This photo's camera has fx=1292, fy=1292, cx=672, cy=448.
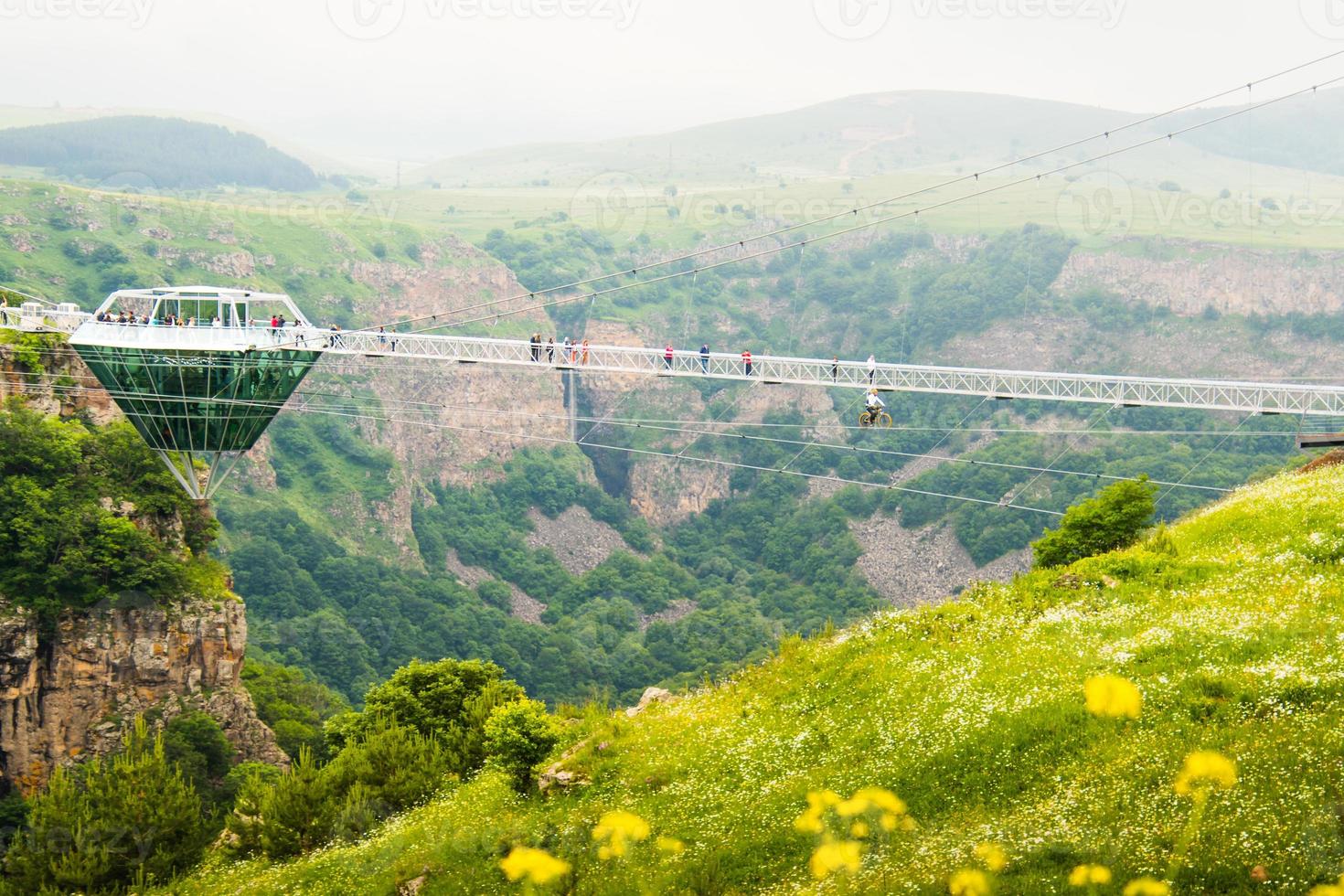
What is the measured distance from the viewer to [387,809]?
32.6 m

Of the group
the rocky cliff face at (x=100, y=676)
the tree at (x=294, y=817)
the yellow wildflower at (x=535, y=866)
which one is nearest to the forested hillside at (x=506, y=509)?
the rocky cliff face at (x=100, y=676)

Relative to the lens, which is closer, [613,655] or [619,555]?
[613,655]

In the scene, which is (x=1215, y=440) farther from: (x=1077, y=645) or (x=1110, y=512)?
(x=1077, y=645)

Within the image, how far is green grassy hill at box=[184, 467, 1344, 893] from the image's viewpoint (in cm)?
1809

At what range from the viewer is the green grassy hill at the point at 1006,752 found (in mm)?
18094

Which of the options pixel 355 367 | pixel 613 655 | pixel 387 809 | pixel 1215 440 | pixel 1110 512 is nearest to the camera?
pixel 387 809

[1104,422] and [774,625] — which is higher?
[1104,422]

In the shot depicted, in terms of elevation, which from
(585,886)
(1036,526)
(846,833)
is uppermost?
(846,833)

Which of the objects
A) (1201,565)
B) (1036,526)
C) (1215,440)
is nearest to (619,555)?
(1036,526)

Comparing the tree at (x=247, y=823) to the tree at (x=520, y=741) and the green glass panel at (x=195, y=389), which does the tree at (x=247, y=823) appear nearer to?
the tree at (x=520, y=741)

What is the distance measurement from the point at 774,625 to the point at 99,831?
12542cm

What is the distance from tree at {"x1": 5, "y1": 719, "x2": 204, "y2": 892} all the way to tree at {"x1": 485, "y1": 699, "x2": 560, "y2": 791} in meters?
9.49

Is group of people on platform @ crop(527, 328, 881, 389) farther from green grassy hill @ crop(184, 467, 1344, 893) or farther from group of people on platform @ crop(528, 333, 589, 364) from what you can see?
green grassy hill @ crop(184, 467, 1344, 893)

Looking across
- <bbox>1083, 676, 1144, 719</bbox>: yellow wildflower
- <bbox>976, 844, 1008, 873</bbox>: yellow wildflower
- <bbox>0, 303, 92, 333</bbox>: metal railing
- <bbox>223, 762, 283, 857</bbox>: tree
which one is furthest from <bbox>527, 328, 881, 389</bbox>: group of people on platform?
<bbox>1083, 676, 1144, 719</bbox>: yellow wildflower
